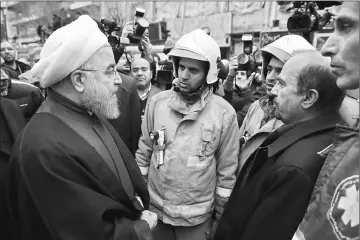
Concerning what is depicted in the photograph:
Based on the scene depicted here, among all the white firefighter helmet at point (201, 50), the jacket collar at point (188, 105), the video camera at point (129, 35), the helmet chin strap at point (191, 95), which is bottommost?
the jacket collar at point (188, 105)

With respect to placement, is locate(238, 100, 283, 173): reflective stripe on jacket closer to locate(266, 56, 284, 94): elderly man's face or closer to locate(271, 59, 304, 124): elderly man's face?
locate(266, 56, 284, 94): elderly man's face

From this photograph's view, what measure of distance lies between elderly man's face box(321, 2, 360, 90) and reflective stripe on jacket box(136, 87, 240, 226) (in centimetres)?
145

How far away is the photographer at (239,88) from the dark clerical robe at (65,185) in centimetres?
230

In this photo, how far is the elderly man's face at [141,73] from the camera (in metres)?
4.02

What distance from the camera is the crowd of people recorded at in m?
1.15

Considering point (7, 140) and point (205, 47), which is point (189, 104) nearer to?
point (205, 47)

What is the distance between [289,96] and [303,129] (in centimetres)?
23

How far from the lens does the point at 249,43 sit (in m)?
3.70

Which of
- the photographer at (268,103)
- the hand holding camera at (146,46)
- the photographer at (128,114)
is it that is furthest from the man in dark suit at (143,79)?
Answer: the photographer at (268,103)

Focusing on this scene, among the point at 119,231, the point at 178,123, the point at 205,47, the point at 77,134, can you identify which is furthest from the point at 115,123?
the point at 119,231

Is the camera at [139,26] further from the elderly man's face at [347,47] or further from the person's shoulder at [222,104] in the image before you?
the elderly man's face at [347,47]

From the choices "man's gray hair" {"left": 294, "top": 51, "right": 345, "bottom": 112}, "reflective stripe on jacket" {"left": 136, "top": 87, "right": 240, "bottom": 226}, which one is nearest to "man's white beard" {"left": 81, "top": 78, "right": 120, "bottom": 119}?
"reflective stripe on jacket" {"left": 136, "top": 87, "right": 240, "bottom": 226}

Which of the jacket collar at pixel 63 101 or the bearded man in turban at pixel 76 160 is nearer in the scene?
the bearded man in turban at pixel 76 160

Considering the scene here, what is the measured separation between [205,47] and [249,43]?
1.24 meters
